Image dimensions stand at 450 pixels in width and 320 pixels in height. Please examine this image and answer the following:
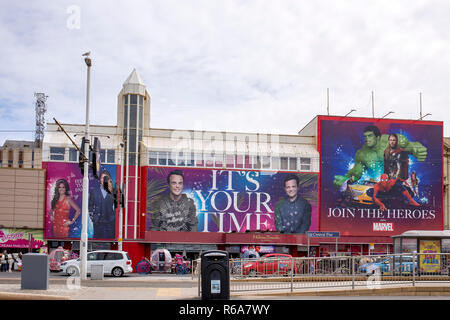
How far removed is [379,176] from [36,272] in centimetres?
4424

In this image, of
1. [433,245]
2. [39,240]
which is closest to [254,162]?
[39,240]

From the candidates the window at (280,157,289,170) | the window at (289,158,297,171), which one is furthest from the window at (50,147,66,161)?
the window at (289,158,297,171)

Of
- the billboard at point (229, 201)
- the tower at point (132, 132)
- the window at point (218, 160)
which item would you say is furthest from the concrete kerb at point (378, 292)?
the window at point (218, 160)

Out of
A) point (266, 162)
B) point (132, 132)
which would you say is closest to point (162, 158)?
point (132, 132)

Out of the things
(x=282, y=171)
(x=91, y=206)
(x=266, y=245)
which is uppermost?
(x=282, y=171)

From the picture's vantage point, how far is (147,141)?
55531mm

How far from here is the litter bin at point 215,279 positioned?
17.1 meters

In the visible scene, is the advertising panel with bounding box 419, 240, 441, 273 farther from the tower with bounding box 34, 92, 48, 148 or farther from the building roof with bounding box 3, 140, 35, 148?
the building roof with bounding box 3, 140, 35, 148

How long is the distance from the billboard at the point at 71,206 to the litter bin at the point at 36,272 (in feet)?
108

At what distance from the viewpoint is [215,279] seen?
1711cm

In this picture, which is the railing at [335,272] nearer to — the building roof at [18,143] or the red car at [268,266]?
the red car at [268,266]

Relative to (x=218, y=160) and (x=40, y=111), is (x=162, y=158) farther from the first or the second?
(x=40, y=111)
